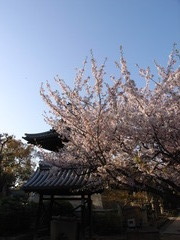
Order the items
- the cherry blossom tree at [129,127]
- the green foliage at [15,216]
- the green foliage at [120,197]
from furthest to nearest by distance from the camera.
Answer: the green foliage at [15,216] < the green foliage at [120,197] < the cherry blossom tree at [129,127]

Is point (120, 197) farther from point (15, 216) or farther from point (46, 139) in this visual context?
point (15, 216)

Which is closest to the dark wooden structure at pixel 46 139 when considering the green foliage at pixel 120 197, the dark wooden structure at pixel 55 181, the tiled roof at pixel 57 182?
the dark wooden structure at pixel 55 181

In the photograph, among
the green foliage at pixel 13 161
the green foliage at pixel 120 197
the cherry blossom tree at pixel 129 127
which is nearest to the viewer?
the cherry blossom tree at pixel 129 127

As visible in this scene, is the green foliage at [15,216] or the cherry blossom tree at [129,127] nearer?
the cherry blossom tree at [129,127]

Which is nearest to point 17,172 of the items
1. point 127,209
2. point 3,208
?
point 127,209

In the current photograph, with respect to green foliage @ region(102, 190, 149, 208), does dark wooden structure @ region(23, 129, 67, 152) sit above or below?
above

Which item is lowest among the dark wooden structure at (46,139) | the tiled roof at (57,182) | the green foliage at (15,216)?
the green foliage at (15,216)

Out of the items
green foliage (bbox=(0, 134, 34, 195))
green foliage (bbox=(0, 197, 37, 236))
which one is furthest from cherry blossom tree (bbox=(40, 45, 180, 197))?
green foliage (bbox=(0, 134, 34, 195))

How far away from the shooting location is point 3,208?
45.1ft

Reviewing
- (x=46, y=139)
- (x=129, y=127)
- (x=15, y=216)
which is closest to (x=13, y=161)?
(x=15, y=216)

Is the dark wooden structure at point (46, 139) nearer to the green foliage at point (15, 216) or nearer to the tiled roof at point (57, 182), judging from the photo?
the tiled roof at point (57, 182)

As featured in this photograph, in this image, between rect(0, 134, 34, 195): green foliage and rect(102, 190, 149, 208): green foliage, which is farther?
rect(0, 134, 34, 195): green foliage

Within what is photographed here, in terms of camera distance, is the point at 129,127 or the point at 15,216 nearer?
the point at 129,127

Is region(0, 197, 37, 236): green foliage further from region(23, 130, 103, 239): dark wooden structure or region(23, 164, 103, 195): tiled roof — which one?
region(23, 164, 103, 195): tiled roof
